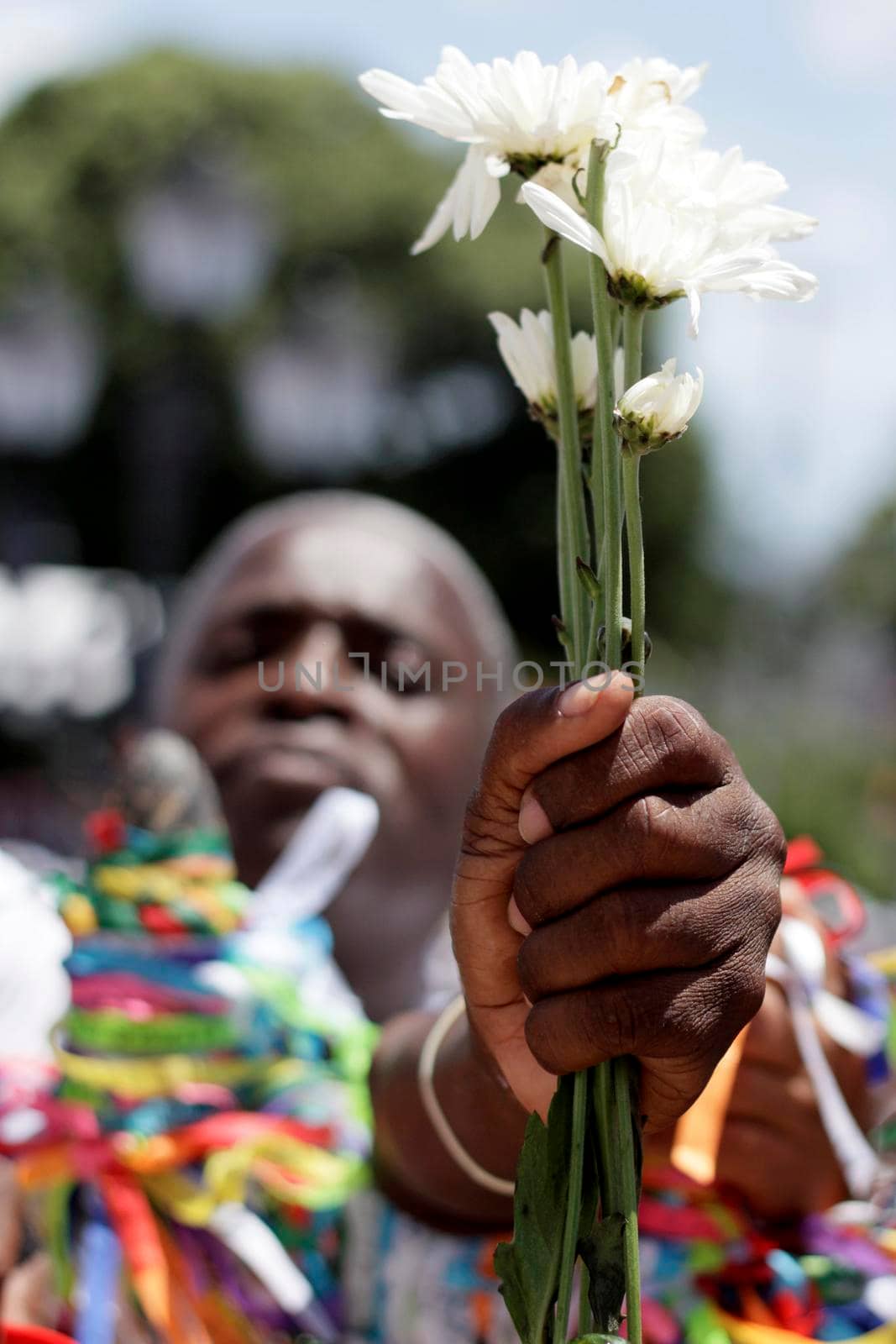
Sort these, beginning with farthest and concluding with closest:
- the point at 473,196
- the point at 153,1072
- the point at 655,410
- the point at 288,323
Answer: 1. the point at 288,323
2. the point at 153,1072
3. the point at 473,196
4. the point at 655,410

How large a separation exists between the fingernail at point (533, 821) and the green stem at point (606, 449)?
0.10 metres

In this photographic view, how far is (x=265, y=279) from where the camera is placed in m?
12.4

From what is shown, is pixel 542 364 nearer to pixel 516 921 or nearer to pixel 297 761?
pixel 516 921

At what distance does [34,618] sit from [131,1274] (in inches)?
261

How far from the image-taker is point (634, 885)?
77cm

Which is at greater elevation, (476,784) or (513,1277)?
(476,784)

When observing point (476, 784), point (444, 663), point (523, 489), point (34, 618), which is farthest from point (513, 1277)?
point (523, 489)

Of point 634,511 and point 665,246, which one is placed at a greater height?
point 665,246

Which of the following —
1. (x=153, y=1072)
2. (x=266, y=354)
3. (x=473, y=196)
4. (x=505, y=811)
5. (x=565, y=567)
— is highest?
(x=473, y=196)

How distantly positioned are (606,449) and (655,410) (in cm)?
5

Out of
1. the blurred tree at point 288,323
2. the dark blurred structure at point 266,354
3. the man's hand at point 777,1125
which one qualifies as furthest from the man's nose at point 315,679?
the blurred tree at point 288,323

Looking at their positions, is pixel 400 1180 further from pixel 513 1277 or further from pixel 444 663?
pixel 444 663

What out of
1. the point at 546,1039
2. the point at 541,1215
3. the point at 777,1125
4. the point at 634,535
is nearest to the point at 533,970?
the point at 546,1039

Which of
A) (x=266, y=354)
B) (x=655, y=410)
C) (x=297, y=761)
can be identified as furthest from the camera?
(x=266, y=354)
